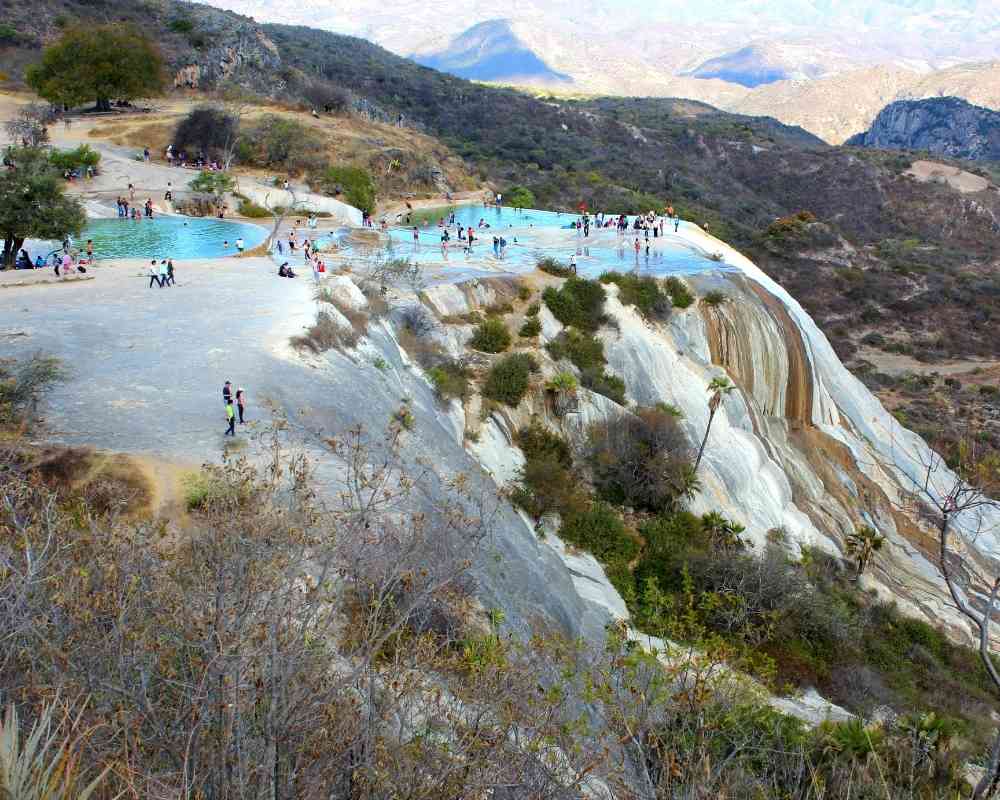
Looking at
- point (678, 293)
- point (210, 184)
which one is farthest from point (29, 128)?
point (678, 293)

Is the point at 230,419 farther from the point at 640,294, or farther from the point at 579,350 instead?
the point at 640,294

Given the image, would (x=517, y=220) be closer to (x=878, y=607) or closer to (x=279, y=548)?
(x=878, y=607)

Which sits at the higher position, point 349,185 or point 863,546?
point 349,185

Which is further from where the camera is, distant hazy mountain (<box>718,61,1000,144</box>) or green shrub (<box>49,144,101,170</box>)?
distant hazy mountain (<box>718,61,1000,144</box>)

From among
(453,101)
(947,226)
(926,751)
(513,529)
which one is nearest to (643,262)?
(513,529)

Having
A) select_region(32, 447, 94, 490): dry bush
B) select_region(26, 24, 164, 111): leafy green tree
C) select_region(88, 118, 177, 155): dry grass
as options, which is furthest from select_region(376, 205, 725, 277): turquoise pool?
select_region(26, 24, 164, 111): leafy green tree

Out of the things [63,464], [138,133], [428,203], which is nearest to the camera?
[63,464]

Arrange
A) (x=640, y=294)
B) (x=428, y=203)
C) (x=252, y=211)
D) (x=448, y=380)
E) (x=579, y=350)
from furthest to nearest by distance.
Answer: (x=428, y=203)
(x=252, y=211)
(x=640, y=294)
(x=579, y=350)
(x=448, y=380)

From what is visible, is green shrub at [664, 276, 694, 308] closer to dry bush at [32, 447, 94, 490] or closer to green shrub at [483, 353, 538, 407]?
green shrub at [483, 353, 538, 407]
